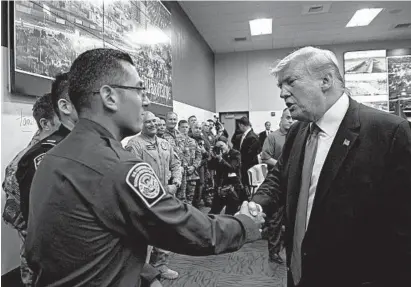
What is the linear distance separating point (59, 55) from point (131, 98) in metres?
2.10

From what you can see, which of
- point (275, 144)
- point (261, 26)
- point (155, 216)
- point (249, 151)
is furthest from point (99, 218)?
point (261, 26)

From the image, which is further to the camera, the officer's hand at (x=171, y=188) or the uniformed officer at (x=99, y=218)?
the officer's hand at (x=171, y=188)

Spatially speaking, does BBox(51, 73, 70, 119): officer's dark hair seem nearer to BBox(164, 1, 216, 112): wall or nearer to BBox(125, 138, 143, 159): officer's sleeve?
BBox(125, 138, 143, 159): officer's sleeve

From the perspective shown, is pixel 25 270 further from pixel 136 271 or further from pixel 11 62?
pixel 136 271

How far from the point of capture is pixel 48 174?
3.14 feet

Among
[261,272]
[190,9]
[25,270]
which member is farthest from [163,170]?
[190,9]

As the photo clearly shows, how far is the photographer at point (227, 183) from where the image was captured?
518cm

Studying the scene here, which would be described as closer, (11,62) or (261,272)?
(11,62)

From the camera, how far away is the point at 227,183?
531 cm

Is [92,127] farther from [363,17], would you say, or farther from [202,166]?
[363,17]

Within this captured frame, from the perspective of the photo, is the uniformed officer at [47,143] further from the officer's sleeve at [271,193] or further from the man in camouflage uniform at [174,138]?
the man in camouflage uniform at [174,138]

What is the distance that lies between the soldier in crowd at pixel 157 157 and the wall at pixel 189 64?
290 cm

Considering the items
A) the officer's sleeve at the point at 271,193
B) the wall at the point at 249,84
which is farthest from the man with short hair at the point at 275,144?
the wall at the point at 249,84

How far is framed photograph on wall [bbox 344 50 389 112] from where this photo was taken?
1056cm
